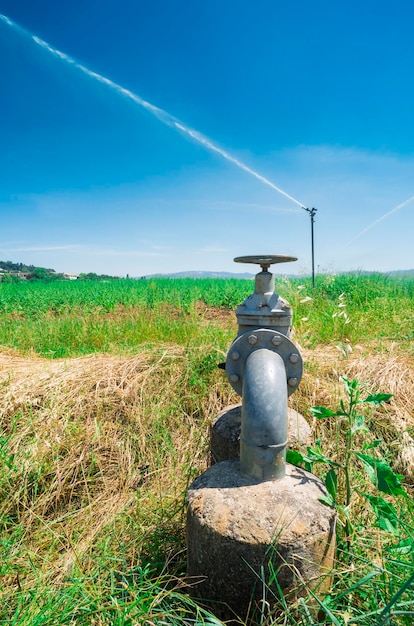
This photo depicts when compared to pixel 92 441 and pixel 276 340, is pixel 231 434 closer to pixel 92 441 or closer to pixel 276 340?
pixel 276 340

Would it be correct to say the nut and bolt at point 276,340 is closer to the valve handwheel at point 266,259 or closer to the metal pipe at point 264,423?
the metal pipe at point 264,423

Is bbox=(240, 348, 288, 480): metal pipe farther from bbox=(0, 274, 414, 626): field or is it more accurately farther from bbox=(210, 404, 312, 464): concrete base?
bbox=(210, 404, 312, 464): concrete base

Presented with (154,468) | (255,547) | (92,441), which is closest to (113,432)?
(92,441)

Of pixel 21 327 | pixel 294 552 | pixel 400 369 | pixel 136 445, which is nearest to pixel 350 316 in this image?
pixel 400 369

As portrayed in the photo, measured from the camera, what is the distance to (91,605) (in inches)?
46.7

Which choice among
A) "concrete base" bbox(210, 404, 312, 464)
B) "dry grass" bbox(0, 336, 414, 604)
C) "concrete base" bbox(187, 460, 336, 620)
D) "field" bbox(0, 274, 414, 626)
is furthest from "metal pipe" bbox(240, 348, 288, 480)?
"dry grass" bbox(0, 336, 414, 604)

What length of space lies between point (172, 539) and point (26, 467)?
1.05 metres

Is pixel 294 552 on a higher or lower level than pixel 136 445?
higher

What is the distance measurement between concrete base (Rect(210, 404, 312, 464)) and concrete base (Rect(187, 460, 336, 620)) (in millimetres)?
491

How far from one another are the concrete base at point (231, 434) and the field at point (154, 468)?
0.11 metres

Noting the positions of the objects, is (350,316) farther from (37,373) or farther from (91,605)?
(91,605)

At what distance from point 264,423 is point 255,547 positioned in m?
0.35

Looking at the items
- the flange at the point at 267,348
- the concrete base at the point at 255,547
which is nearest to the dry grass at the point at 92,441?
the concrete base at the point at 255,547

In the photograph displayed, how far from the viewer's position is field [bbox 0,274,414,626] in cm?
116
